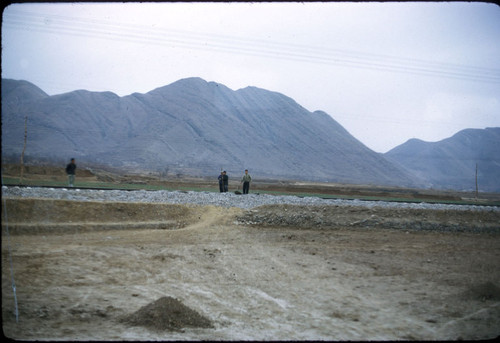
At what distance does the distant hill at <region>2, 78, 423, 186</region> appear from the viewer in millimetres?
71981

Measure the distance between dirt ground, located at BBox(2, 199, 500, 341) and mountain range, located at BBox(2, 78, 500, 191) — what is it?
41.1m

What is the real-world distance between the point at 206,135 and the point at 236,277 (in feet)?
376

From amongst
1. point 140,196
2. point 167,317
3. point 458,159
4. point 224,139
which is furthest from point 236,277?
point 458,159

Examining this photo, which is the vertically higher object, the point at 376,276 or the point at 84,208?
the point at 84,208

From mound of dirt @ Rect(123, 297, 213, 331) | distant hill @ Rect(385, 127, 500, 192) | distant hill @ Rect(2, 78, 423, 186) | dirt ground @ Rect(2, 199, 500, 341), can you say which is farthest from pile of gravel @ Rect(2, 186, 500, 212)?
distant hill @ Rect(385, 127, 500, 192)

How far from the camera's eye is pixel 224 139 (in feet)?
404

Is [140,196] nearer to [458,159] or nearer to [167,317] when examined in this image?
[167,317]

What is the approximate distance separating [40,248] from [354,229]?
11.5 m

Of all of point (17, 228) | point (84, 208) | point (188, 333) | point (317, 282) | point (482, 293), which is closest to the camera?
point (188, 333)

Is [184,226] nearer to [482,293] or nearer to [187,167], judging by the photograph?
[482,293]

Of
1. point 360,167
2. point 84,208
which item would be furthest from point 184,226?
point 360,167

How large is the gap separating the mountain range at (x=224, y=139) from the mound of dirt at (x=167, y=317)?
158 ft

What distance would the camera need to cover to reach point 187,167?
96.9 meters

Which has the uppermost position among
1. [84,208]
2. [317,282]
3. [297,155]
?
[297,155]
